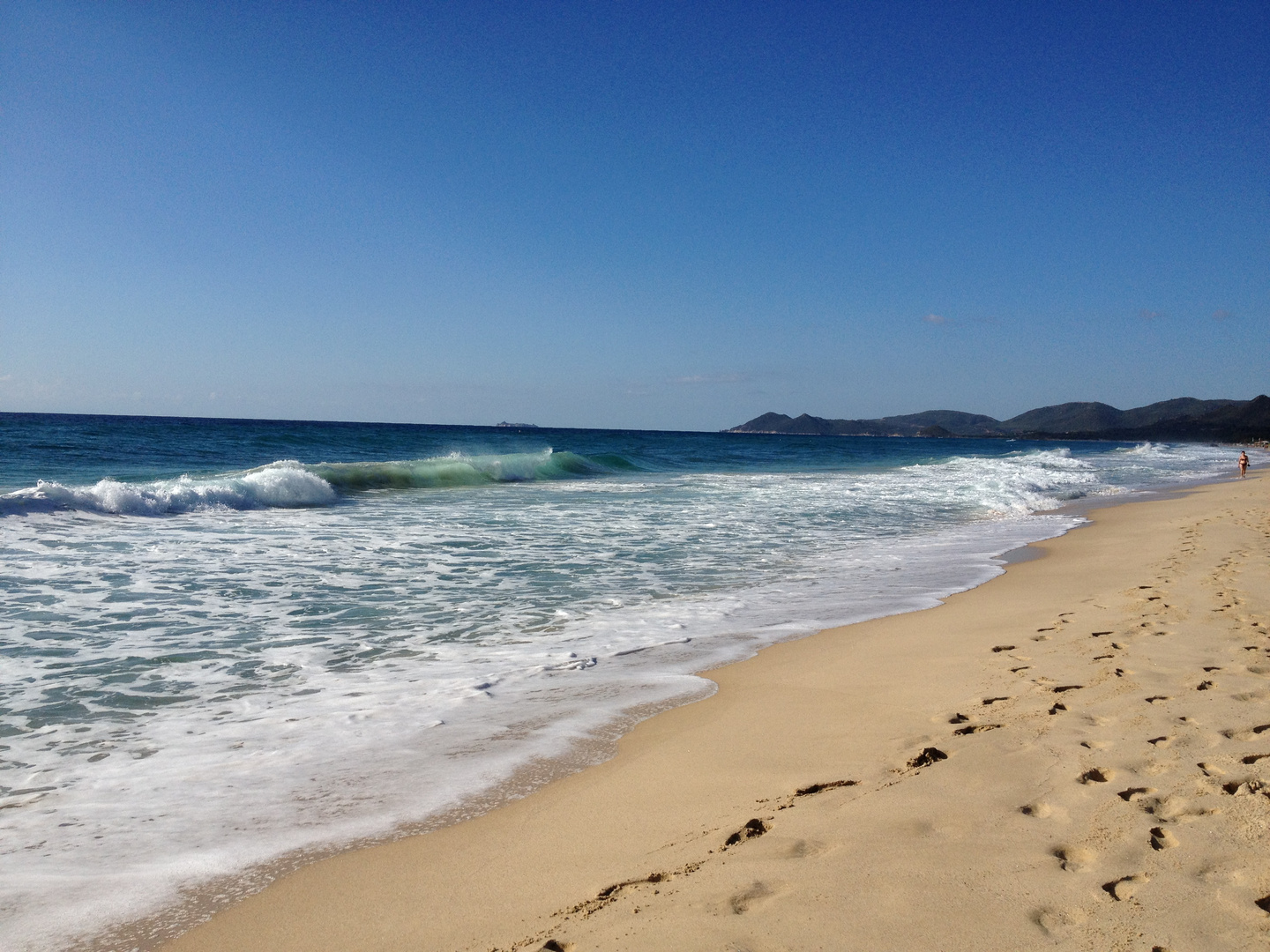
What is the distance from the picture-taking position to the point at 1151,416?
150m

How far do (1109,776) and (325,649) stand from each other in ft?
14.7

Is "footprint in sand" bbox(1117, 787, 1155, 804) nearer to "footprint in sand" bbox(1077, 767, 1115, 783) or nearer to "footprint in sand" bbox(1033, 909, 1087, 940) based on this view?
"footprint in sand" bbox(1077, 767, 1115, 783)

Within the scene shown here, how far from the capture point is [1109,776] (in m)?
2.64

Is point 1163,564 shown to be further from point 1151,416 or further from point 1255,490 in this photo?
point 1151,416

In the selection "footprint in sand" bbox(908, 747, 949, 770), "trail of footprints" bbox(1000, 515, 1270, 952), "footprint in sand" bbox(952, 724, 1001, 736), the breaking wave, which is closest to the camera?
"trail of footprints" bbox(1000, 515, 1270, 952)

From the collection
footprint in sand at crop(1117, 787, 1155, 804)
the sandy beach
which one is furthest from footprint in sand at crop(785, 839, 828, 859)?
footprint in sand at crop(1117, 787, 1155, 804)

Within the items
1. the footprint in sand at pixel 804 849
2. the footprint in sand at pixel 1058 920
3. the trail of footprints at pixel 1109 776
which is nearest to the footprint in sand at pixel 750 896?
the trail of footprints at pixel 1109 776

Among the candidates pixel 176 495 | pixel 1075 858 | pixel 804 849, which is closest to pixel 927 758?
pixel 1075 858

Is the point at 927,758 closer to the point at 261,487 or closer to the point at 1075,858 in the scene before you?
the point at 1075,858

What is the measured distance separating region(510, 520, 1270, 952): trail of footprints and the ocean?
1003 millimetres

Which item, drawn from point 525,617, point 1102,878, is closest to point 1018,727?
point 1102,878

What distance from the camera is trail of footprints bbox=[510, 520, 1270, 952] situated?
6.66 feet

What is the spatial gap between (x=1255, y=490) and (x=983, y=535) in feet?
39.4

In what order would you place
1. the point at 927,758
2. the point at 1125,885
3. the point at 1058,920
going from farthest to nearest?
the point at 927,758 < the point at 1125,885 < the point at 1058,920
